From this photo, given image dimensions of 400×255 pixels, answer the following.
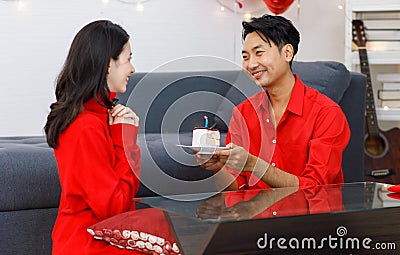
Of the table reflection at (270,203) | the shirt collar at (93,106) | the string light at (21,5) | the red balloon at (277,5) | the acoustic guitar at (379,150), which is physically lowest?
the acoustic guitar at (379,150)

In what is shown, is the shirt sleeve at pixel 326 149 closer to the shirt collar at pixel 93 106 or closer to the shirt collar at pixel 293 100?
the shirt collar at pixel 293 100

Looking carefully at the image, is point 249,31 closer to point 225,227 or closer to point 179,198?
point 179,198

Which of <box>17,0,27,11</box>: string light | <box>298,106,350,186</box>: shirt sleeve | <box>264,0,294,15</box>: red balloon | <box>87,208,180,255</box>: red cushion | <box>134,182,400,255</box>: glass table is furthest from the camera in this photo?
<box>264,0,294,15</box>: red balloon

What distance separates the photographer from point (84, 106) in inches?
71.1

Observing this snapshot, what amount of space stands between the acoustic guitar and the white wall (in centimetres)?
62

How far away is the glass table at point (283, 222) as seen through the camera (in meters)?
1.45

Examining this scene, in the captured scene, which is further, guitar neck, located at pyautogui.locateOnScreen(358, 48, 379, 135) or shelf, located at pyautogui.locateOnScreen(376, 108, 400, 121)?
shelf, located at pyautogui.locateOnScreen(376, 108, 400, 121)

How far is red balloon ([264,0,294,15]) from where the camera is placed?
13.3 feet

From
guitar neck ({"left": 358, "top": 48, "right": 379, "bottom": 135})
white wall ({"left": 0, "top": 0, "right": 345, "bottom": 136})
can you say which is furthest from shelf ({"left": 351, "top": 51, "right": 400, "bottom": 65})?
white wall ({"left": 0, "top": 0, "right": 345, "bottom": 136})

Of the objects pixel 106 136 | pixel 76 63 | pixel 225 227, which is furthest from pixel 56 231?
pixel 225 227

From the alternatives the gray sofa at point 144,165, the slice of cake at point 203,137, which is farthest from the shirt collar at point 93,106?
the slice of cake at point 203,137

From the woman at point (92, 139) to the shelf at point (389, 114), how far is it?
2367 mm

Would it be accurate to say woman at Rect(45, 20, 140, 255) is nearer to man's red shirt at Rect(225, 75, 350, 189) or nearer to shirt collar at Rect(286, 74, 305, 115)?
man's red shirt at Rect(225, 75, 350, 189)

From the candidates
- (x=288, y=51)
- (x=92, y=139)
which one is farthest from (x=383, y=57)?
(x=92, y=139)
